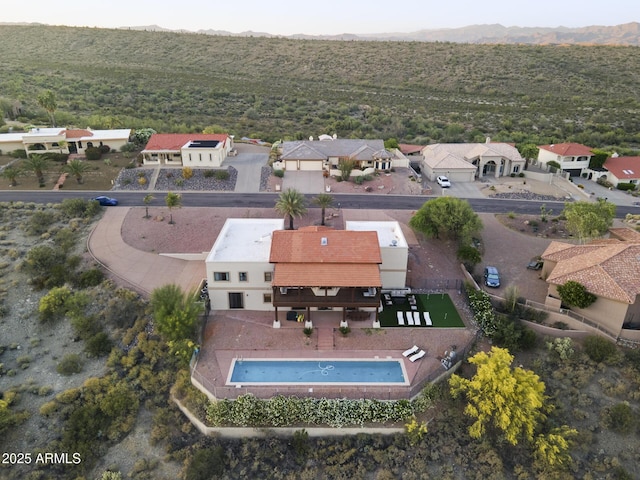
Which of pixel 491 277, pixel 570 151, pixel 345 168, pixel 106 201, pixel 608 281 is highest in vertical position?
pixel 570 151

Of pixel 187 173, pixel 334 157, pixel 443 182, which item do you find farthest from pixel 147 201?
pixel 443 182

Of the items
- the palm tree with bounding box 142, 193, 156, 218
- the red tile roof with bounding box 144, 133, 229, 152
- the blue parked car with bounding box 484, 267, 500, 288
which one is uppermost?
the red tile roof with bounding box 144, 133, 229, 152

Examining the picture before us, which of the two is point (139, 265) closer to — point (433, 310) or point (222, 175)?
point (222, 175)

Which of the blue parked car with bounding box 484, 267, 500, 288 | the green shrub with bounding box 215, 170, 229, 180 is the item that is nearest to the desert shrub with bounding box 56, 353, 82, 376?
the blue parked car with bounding box 484, 267, 500, 288

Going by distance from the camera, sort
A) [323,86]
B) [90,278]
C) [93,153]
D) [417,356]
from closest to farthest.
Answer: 1. [417,356]
2. [90,278]
3. [93,153]
4. [323,86]

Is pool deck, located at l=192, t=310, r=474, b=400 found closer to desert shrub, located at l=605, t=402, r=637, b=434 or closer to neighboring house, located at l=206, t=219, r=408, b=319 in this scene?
neighboring house, located at l=206, t=219, r=408, b=319

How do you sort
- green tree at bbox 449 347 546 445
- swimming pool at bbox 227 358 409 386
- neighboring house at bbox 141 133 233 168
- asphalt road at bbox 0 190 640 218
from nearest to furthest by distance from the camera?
green tree at bbox 449 347 546 445, swimming pool at bbox 227 358 409 386, asphalt road at bbox 0 190 640 218, neighboring house at bbox 141 133 233 168
